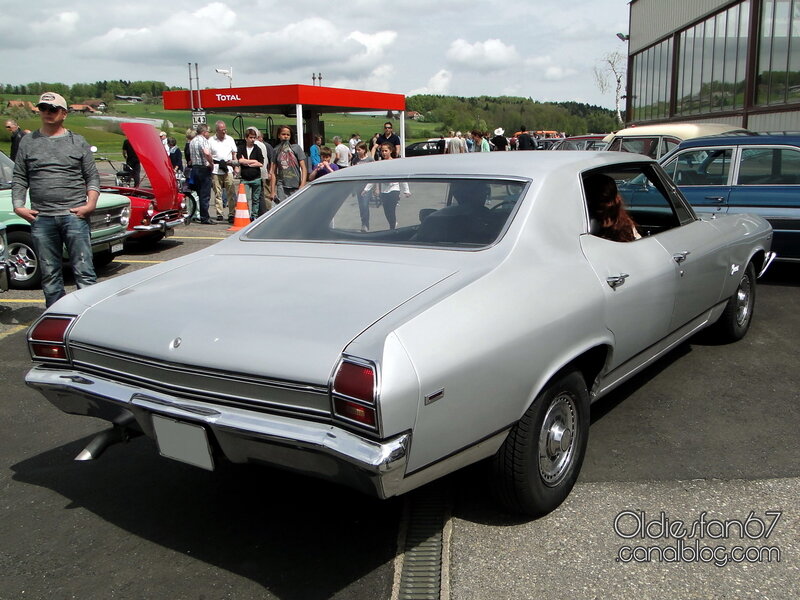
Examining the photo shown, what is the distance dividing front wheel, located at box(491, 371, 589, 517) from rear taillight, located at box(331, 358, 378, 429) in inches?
29.8

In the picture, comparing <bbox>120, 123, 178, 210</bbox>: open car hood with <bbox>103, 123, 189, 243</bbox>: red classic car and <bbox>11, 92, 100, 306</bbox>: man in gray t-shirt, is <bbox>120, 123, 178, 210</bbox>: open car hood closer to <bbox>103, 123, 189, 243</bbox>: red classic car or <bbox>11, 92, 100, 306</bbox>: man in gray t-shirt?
<bbox>103, 123, 189, 243</bbox>: red classic car

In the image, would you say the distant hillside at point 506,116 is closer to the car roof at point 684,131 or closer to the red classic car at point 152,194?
the car roof at point 684,131

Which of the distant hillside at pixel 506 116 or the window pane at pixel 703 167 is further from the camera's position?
Result: the distant hillside at pixel 506 116

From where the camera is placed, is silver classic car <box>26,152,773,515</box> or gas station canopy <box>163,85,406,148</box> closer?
silver classic car <box>26,152,773,515</box>

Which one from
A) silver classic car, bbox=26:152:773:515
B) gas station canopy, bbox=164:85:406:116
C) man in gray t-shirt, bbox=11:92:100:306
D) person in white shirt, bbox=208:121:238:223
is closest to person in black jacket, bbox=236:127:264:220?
person in white shirt, bbox=208:121:238:223

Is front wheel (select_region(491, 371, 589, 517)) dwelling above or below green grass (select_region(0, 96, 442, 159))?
below

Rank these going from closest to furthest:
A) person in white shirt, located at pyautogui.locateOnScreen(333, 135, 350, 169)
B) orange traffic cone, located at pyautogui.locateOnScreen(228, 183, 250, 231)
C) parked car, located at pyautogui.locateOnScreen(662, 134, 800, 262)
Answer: parked car, located at pyautogui.locateOnScreen(662, 134, 800, 262)
orange traffic cone, located at pyautogui.locateOnScreen(228, 183, 250, 231)
person in white shirt, located at pyautogui.locateOnScreen(333, 135, 350, 169)

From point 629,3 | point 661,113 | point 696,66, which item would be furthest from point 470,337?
point 629,3

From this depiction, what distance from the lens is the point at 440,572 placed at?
2645 millimetres

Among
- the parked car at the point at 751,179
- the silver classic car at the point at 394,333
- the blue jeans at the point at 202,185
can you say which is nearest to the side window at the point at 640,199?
the silver classic car at the point at 394,333

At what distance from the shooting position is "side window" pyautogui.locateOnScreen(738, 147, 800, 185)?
23.7 feet

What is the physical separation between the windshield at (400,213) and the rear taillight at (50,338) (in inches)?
45.1

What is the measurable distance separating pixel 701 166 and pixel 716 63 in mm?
17630

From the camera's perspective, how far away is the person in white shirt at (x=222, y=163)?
517 inches
